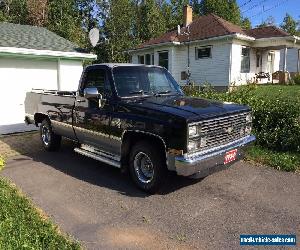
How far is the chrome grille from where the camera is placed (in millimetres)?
5547

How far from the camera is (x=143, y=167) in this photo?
20.1 feet

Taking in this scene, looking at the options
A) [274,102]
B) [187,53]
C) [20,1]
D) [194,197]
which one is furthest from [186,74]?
[20,1]

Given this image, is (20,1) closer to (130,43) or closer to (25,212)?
(130,43)

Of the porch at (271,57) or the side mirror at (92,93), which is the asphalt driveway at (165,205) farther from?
the porch at (271,57)

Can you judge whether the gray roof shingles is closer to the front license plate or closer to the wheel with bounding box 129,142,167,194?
the wheel with bounding box 129,142,167,194

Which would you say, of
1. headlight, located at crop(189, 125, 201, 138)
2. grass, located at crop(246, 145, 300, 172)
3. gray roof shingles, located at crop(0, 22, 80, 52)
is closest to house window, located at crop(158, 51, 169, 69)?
gray roof shingles, located at crop(0, 22, 80, 52)

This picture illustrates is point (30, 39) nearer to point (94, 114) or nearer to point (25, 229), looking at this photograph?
point (94, 114)

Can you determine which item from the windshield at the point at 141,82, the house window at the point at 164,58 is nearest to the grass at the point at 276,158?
the windshield at the point at 141,82

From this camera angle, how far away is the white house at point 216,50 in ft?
75.3

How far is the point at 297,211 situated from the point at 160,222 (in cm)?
211

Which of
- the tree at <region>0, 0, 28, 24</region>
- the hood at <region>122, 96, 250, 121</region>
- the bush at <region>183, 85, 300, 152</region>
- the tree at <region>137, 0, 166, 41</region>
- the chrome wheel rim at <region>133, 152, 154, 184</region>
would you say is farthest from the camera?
the tree at <region>0, 0, 28, 24</region>

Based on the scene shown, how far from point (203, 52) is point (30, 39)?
45.4 ft

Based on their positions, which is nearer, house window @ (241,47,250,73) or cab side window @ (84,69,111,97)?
cab side window @ (84,69,111,97)

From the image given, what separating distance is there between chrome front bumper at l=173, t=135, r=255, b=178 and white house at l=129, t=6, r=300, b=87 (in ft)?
54.3
